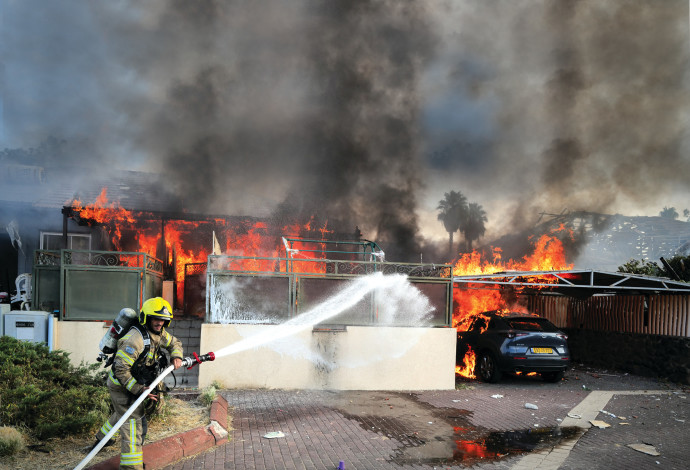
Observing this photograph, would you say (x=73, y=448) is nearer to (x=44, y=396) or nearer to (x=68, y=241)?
(x=44, y=396)

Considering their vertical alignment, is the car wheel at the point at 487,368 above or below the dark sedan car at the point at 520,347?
below

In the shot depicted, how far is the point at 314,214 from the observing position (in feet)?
54.0

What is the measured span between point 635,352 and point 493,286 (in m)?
4.17

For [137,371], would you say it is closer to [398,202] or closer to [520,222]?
[398,202]

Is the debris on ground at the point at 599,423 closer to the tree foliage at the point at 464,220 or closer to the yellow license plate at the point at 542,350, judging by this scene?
the yellow license plate at the point at 542,350

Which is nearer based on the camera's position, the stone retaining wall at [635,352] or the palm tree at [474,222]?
the stone retaining wall at [635,352]

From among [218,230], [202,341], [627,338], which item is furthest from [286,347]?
[627,338]

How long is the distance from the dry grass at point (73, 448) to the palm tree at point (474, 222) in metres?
21.8

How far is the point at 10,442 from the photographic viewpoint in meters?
4.73

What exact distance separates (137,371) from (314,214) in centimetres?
1208

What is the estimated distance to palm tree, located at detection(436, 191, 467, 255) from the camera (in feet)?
102

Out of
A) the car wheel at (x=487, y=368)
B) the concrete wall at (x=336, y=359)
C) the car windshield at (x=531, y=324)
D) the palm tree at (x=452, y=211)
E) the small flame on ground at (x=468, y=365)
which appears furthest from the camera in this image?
the palm tree at (x=452, y=211)

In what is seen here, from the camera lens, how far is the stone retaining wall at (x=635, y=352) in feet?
36.1

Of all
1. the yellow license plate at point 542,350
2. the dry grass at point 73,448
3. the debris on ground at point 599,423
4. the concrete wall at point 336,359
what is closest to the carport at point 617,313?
the yellow license plate at point 542,350
